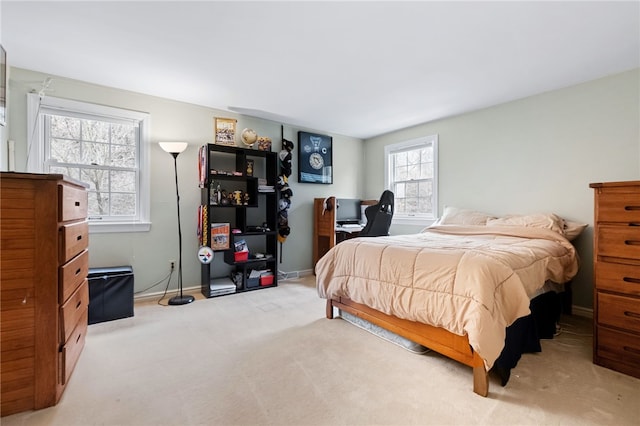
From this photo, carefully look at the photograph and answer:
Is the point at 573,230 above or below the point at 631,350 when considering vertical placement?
above

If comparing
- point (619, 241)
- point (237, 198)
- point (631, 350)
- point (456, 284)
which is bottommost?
point (631, 350)

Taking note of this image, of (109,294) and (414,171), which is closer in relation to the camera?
(109,294)

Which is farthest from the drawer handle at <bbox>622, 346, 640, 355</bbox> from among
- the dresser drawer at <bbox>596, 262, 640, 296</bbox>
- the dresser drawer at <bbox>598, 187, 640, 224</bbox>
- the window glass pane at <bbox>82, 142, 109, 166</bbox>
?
the window glass pane at <bbox>82, 142, 109, 166</bbox>

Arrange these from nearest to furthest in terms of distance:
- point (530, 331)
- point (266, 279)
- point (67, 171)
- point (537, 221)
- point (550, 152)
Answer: point (530, 331)
point (537, 221)
point (67, 171)
point (550, 152)
point (266, 279)

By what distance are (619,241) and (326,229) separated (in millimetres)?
3113

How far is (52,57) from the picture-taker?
2455 mm

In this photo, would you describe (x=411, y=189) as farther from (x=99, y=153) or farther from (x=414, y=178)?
(x=99, y=153)

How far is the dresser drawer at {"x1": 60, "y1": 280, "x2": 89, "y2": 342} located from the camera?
1.50 m

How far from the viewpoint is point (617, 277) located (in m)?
1.79

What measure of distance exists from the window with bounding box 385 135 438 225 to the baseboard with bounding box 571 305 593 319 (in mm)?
1786

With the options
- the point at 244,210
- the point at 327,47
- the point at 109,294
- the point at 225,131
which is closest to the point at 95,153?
the point at 225,131

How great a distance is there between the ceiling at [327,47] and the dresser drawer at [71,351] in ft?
→ 6.77

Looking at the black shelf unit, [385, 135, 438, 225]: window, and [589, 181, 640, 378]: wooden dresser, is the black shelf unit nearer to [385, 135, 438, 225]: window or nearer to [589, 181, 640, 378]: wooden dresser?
[385, 135, 438, 225]: window

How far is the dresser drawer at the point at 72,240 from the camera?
4.92 ft
